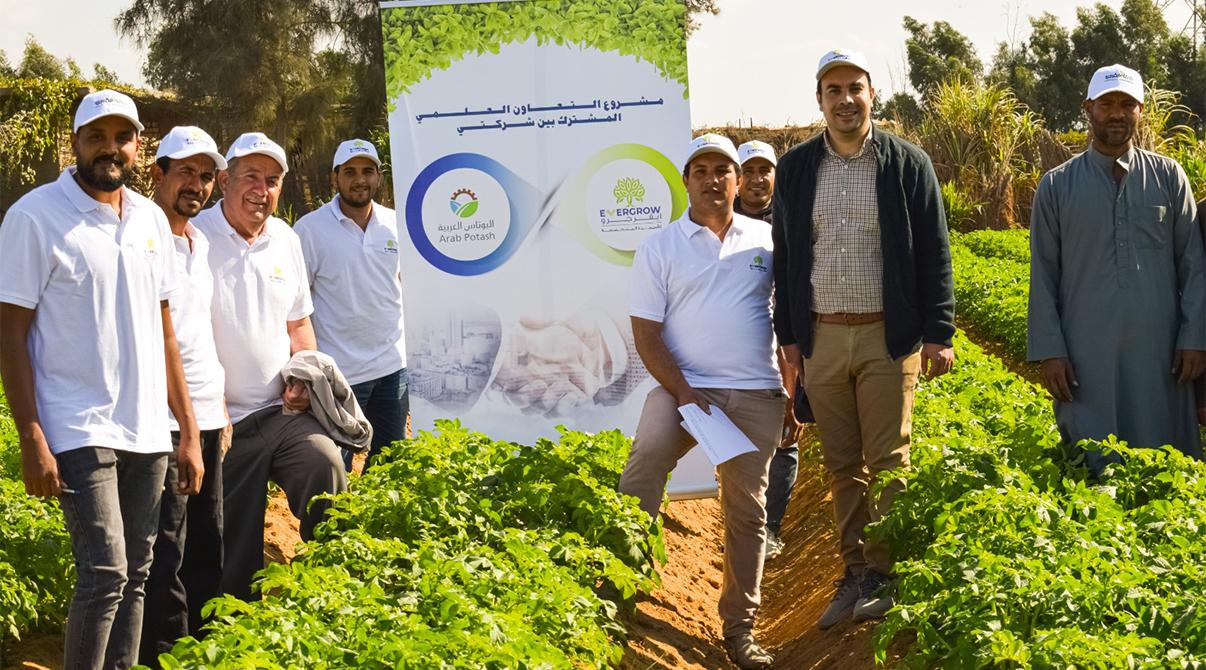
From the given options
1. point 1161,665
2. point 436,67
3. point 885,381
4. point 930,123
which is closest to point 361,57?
point 930,123

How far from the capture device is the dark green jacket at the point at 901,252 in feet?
19.5

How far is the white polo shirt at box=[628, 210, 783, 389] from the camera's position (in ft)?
20.1

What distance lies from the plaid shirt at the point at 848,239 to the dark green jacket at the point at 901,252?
0.11ft

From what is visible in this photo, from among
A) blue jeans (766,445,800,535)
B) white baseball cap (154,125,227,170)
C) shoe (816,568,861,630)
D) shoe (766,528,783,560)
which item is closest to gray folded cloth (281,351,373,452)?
white baseball cap (154,125,227,170)

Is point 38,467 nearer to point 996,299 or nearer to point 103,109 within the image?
point 103,109

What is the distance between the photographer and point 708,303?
20.1ft

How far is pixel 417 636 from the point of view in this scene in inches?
154

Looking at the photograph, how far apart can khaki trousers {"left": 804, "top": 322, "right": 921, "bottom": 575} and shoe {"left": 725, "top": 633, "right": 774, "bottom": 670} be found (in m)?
0.60

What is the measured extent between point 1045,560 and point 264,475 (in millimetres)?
3334

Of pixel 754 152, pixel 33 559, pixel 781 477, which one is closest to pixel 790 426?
pixel 781 477

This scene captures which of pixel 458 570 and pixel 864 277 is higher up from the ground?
pixel 864 277

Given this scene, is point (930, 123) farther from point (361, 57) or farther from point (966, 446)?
point (966, 446)

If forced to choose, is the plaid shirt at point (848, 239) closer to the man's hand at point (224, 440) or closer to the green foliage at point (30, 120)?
the man's hand at point (224, 440)

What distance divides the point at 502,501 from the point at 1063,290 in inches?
103
